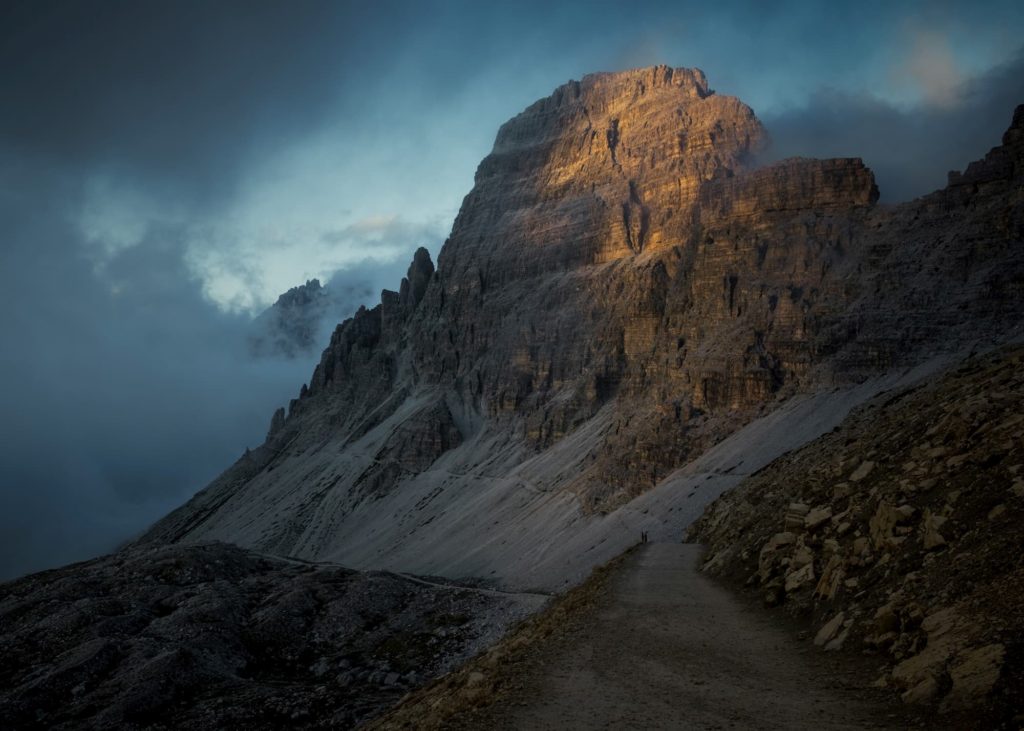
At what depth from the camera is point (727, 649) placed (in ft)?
50.0

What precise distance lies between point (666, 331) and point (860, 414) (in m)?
46.6

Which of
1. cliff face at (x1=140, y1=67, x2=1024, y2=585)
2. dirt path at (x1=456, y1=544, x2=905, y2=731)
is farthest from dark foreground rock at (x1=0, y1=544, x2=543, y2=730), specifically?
dirt path at (x1=456, y1=544, x2=905, y2=731)

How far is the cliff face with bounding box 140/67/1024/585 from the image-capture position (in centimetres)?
6456

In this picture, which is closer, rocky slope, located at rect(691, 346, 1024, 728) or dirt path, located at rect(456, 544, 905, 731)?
rocky slope, located at rect(691, 346, 1024, 728)

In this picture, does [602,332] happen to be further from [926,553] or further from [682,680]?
[682,680]

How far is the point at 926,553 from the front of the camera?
1353 centimetres

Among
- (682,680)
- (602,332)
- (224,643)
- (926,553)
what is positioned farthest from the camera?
(602,332)

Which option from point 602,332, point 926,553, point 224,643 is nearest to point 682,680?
point 926,553

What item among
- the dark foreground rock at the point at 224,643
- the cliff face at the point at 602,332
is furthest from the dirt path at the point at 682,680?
the cliff face at the point at 602,332

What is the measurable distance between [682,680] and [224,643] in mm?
Result: 40225

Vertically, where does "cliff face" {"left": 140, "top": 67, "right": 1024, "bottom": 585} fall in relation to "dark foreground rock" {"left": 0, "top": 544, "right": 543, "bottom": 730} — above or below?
above

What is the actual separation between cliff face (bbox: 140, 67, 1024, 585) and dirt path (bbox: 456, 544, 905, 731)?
115ft

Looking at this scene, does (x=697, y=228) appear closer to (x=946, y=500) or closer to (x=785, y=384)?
(x=785, y=384)

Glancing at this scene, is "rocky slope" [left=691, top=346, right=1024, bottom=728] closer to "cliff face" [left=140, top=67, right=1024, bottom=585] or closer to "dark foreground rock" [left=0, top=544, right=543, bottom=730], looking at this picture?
"dark foreground rock" [left=0, top=544, right=543, bottom=730]
